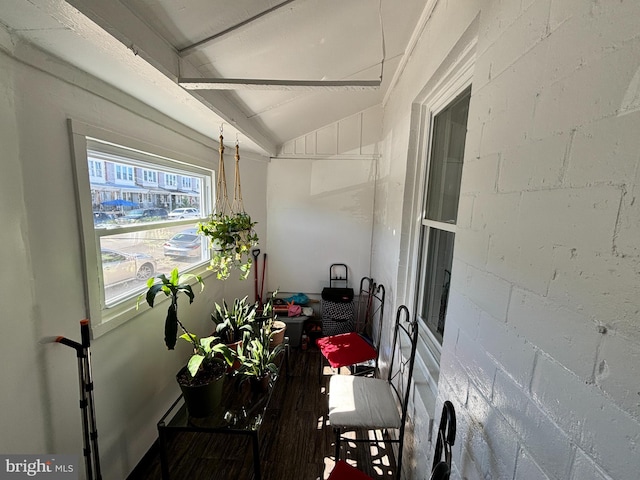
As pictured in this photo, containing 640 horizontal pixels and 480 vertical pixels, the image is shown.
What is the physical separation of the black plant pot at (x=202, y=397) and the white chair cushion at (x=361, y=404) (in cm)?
73

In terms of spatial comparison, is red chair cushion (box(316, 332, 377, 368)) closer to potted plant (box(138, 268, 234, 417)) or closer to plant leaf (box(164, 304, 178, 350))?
potted plant (box(138, 268, 234, 417))

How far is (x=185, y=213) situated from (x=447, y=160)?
2089 mm

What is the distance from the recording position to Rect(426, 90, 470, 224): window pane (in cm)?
134

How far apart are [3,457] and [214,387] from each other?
863 millimetres

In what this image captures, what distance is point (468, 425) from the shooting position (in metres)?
0.88

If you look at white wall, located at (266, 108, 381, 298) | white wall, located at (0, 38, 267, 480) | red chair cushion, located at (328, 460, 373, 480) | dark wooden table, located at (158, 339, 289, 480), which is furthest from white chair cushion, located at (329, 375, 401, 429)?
white wall, located at (266, 108, 381, 298)

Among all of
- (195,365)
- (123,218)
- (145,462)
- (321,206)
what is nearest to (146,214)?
(123,218)

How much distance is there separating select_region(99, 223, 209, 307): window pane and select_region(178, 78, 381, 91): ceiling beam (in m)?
0.97

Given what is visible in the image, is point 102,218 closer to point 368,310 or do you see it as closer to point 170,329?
point 170,329

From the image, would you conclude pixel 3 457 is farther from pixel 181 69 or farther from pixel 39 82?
pixel 181 69

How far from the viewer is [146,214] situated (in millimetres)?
1854

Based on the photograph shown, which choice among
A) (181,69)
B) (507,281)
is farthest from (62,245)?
(507,281)

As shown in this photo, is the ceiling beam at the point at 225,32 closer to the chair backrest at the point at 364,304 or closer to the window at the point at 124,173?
the window at the point at 124,173

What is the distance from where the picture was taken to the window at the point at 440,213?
1.37 m
